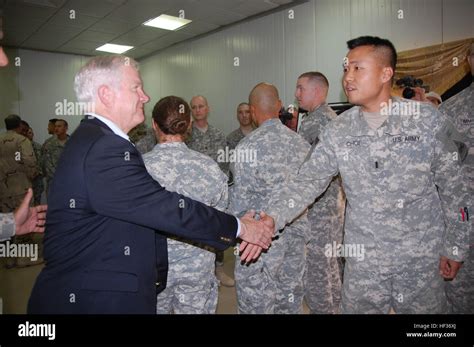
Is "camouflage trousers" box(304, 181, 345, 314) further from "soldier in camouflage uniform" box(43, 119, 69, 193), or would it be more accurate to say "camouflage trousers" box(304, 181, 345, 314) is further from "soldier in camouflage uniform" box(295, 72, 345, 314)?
"soldier in camouflage uniform" box(43, 119, 69, 193)

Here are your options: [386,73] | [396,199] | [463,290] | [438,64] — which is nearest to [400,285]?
[396,199]

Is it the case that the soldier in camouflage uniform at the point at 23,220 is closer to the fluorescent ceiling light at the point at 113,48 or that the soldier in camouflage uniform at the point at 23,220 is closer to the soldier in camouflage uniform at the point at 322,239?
the soldier in camouflage uniform at the point at 322,239

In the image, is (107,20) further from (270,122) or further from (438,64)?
(438,64)

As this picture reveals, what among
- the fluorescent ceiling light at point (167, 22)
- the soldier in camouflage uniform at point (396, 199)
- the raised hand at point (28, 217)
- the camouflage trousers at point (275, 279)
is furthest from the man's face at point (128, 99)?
the fluorescent ceiling light at point (167, 22)

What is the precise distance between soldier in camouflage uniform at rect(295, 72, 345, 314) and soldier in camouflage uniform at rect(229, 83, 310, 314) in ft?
1.26

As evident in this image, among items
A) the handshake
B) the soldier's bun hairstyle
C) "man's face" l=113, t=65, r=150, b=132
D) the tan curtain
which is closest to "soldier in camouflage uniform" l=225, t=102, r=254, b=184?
the tan curtain

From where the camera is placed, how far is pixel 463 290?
6.84 feet

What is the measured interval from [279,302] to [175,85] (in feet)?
21.4

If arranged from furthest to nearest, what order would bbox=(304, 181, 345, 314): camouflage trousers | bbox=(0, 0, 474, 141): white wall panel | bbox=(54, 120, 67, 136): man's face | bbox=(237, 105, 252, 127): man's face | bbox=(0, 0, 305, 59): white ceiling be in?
bbox=(54, 120, 67, 136): man's face < bbox=(0, 0, 305, 59): white ceiling < bbox=(237, 105, 252, 127): man's face < bbox=(0, 0, 474, 141): white wall panel < bbox=(304, 181, 345, 314): camouflage trousers

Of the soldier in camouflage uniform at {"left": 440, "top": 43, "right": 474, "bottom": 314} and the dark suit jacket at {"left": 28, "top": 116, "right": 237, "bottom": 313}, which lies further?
the soldier in camouflage uniform at {"left": 440, "top": 43, "right": 474, "bottom": 314}

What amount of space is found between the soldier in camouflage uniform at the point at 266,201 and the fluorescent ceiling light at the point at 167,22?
437 centimetres

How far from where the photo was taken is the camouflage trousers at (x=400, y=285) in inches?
60.2

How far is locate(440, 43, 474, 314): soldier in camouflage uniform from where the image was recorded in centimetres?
207

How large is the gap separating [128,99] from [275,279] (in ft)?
5.13
